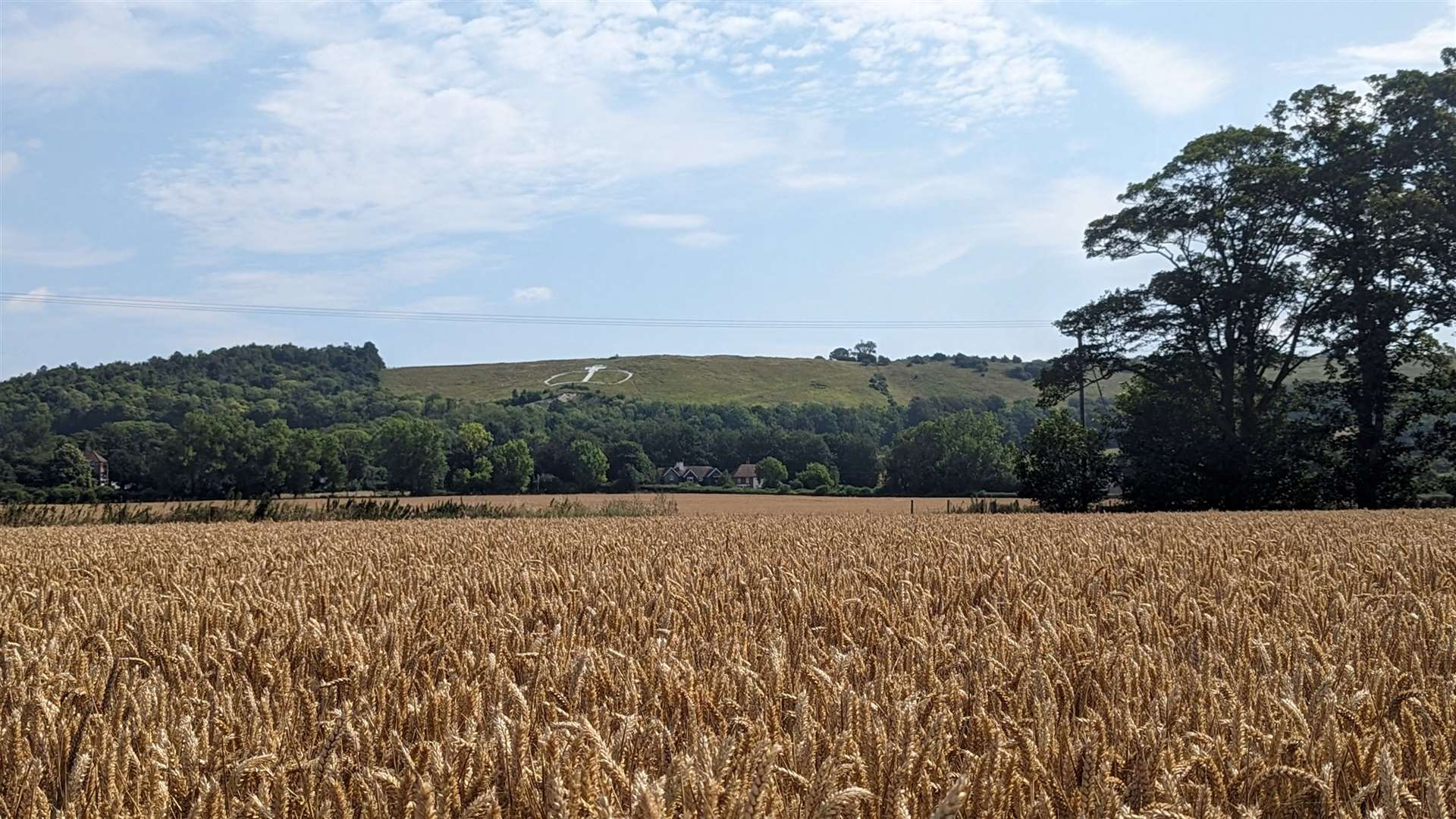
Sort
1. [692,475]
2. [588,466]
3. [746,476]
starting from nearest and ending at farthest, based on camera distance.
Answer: [588,466] < [746,476] < [692,475]

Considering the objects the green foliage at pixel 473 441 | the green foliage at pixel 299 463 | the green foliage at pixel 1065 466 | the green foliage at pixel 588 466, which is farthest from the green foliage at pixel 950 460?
the green foliage at pixel 299 463

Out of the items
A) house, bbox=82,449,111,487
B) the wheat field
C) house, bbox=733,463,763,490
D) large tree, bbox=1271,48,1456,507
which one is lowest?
house, bbox=733,463,763,490

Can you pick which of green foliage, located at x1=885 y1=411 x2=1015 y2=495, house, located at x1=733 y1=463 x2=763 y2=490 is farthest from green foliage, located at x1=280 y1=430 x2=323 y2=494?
green foliage, located at x1=885 y1=411 x2=1015 y2=495

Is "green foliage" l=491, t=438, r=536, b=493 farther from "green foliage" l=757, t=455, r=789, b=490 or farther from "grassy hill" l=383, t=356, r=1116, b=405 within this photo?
"grassy hill" l=383, t=356, r=1116, b=405

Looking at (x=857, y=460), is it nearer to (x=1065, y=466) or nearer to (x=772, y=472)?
(x=772, y=472)

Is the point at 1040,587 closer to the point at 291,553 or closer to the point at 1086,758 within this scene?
the point at 1086,758

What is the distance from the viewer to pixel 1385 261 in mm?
43688

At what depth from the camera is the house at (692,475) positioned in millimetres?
112625

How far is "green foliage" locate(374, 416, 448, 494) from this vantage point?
88062 millimetres

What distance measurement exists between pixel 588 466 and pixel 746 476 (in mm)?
26689

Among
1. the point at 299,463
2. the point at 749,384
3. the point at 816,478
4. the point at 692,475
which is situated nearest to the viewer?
the point at 299,463

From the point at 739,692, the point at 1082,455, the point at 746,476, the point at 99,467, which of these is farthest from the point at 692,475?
the point at 739,692

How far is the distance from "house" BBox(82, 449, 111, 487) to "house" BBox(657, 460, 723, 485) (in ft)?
165

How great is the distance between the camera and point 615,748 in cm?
302
